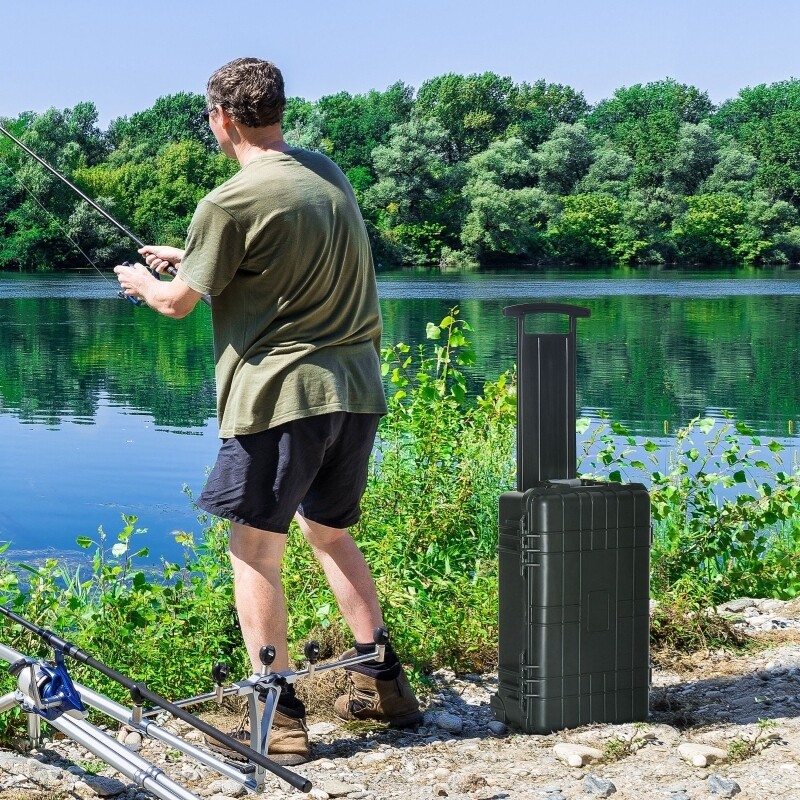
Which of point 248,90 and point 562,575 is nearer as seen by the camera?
point 248,90

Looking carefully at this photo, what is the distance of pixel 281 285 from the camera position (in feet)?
10.2

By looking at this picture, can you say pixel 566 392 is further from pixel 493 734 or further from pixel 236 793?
pixel 236 793

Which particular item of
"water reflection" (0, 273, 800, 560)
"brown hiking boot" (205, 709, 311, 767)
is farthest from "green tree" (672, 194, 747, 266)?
"brown hiking boot" (205, 709, 311, 767)

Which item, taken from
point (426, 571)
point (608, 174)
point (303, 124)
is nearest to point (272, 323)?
point (426, 571)

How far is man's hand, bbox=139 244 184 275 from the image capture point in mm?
3613

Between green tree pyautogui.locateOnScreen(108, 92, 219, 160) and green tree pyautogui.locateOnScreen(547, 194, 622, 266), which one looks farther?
green tree pyautogui.locateOnScreen(108, 92, 219, 160)

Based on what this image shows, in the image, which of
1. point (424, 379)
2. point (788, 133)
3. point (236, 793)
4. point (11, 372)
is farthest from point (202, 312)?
point (788, 133)

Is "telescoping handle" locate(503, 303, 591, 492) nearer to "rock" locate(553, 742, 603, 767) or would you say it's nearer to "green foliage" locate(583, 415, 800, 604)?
"rock" locate(553, 742, 603, 767)

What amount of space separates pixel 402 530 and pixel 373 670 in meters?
1.28

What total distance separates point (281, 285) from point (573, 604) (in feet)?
3.77

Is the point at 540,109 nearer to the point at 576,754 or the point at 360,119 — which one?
the point at 360,119

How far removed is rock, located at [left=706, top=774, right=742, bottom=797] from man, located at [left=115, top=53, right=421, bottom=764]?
102 centimetres

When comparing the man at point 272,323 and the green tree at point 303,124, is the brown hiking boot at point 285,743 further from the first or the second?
the green tree at point 303,124

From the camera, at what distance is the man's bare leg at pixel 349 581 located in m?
3.43
